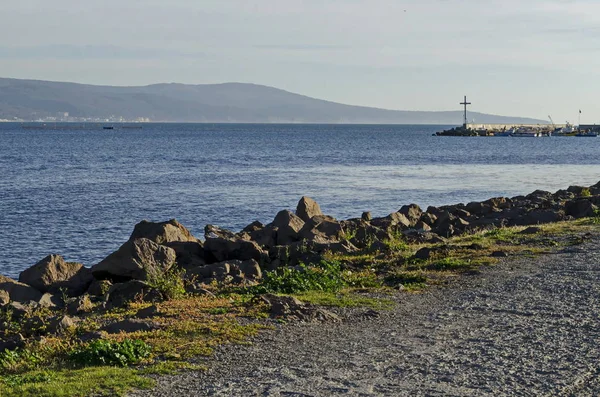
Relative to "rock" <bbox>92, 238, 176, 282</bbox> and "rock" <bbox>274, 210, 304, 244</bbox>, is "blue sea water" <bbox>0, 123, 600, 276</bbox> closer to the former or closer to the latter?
"rock" <bbox>274, 210, 304, 244</bbox>

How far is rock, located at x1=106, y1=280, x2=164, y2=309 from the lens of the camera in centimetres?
1400

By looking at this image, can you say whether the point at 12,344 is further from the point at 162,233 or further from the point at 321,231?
the point at 321,231

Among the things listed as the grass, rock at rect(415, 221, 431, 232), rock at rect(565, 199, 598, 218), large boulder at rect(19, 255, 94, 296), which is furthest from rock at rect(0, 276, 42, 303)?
rock at rect(565, 199, 598, 218)

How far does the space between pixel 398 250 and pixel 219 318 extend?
26.5 ft

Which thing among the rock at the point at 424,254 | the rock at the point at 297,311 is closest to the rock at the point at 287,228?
the rock at the point at 424,254

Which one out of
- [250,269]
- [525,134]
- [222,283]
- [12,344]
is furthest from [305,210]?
[525,134]

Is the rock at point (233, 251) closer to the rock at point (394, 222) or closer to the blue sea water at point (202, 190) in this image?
the rock at point (394, 222)

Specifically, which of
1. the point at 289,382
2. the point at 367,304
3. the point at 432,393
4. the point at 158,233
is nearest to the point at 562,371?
the point at 432,393

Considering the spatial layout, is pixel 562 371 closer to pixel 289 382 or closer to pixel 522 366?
pixel 522 366

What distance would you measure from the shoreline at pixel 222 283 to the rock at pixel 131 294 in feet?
0.08

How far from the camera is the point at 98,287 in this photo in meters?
16.5

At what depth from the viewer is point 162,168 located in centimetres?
7525

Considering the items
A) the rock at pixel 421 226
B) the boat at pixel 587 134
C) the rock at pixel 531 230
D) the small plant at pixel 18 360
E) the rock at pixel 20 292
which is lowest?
the rock at pixel 20 292

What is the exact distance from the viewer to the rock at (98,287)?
52.8ft
